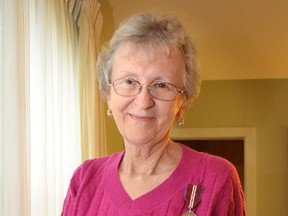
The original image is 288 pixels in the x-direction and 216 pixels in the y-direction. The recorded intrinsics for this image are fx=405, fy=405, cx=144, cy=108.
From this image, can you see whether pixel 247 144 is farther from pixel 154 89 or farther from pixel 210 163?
pixel 154 89

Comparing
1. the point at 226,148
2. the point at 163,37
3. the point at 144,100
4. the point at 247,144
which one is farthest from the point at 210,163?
the point at 226,148

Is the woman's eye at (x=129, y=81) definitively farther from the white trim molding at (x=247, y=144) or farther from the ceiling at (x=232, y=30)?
the white trim molding at (x=247, y=144)

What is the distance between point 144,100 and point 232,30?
200cm

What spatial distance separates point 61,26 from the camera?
6.21ft

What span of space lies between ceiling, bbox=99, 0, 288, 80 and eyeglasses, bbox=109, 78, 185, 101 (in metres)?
1.55

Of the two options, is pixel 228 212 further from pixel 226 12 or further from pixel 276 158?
pixel 276 158

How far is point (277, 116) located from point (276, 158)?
0.35m

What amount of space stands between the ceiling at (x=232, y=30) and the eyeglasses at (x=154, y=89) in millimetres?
1546

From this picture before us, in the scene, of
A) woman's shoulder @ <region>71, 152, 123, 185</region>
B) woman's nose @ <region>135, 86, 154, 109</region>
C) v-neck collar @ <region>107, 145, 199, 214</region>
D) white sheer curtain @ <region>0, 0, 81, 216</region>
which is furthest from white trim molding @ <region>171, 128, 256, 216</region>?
woman's nose @ <region>135, 86, 154, 109</region>

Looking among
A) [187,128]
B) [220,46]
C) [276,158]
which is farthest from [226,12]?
[276,158]

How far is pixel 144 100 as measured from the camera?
1046 millimetres

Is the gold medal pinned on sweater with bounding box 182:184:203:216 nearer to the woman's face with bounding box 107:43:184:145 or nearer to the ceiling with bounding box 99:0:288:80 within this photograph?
the woman's face with bounding box 107:43:184:145

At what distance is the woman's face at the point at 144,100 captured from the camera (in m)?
1.06

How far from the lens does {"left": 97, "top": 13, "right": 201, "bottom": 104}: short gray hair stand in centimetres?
109
